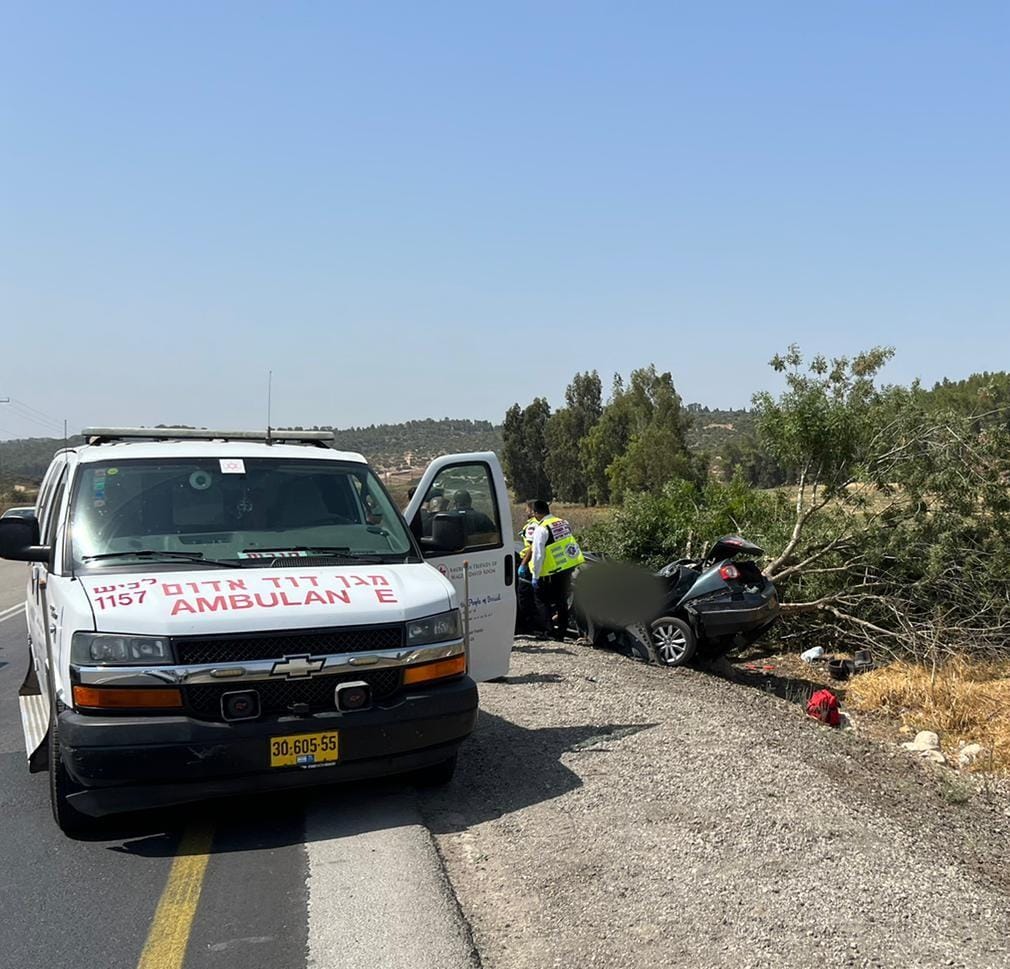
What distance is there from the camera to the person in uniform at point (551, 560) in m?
12.3

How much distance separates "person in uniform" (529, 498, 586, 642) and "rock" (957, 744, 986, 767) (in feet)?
16.2

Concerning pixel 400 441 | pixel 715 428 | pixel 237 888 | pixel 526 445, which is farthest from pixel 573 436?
pixel 237 888

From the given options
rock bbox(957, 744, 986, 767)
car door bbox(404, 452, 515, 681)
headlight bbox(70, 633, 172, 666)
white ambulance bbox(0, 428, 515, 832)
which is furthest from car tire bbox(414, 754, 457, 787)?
rock bbox(957, 744, 986, 767)

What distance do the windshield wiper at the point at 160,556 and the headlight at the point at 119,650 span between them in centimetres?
80

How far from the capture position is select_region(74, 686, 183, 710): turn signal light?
493cm

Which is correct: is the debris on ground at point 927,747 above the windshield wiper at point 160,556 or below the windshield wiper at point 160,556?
below

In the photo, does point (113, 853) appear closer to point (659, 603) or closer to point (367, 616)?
point (367, 616)

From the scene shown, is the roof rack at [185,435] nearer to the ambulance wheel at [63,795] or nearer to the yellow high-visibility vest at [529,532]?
the ambulance wheel at [63,795]

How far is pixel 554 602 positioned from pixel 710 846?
25.5 ft

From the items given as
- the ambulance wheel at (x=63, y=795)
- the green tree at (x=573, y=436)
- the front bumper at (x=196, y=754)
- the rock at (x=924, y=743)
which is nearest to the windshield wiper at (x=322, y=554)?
the front bumper at (x=196, y=754)

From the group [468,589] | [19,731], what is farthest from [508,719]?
[19,731]

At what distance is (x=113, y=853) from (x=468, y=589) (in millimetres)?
3039

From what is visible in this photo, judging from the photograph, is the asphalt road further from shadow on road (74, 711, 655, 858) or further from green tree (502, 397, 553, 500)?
green tree (502, 397, 553, 500)

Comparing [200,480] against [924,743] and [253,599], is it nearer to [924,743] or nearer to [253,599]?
[253,599]
